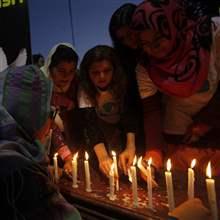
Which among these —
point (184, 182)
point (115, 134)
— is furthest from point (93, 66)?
point (184, 182)

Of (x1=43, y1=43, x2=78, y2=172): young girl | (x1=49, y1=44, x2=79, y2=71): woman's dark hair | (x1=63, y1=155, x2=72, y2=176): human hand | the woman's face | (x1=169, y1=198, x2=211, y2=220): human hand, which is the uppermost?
the woman's face

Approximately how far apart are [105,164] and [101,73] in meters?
0.47

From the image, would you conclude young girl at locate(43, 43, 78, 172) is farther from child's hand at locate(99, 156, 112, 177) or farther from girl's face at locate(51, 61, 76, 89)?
child's hand at locate(99, 156, 112, 177)

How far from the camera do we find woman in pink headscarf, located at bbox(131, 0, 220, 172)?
1714 mm

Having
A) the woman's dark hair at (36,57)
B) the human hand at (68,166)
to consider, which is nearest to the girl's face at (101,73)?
the human hand at (68,166)

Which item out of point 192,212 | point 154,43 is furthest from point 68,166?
point 192,212

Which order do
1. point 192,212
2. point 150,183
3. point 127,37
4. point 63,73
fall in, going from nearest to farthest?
point 192,212
point 150,183
point 127,37
point 63,73

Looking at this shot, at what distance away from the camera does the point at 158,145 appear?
6.11 ft

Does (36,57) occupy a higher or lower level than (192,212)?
higher

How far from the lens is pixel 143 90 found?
192 centimetres

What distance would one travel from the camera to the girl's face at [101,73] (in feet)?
6.54

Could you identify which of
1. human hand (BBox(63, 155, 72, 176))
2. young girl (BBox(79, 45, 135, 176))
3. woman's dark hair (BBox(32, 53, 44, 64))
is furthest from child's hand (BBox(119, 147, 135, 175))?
woman's dark hair (BBox(32, 53, 44, 64))

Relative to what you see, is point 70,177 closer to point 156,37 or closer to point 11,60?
point 156,37

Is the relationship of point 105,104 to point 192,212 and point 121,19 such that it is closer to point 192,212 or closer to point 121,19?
point 121,19
